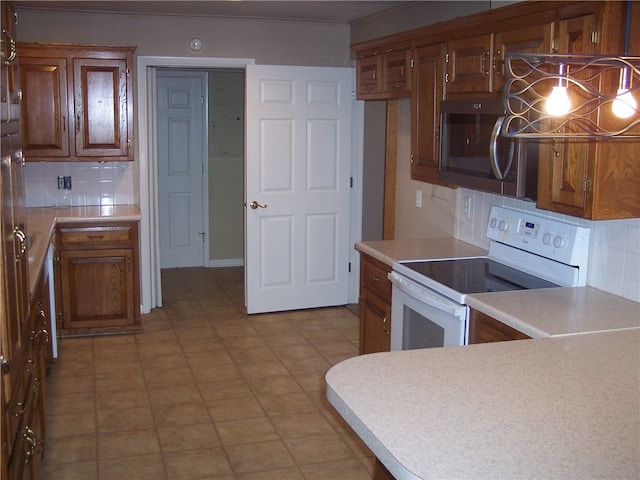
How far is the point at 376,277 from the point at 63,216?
2.37m

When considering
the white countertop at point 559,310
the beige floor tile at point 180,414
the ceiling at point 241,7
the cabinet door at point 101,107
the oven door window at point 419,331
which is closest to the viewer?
the white countertop at point 559,310

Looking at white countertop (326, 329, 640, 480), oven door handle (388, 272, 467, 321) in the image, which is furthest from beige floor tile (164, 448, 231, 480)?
white countertop (326, 329, 640, 480)

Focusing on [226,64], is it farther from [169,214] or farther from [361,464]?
[361,464]

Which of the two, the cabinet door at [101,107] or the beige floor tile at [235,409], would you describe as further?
the cabinet door at [101,107]

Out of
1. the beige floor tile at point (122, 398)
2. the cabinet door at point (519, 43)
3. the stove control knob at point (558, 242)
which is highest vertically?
the cabinet door at point (519, 43)

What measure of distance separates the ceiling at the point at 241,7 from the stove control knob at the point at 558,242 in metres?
2.20

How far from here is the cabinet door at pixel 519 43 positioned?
2867 mm

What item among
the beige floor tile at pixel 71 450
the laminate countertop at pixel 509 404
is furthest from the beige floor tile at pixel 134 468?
the laminate countertop at pixel 509 404

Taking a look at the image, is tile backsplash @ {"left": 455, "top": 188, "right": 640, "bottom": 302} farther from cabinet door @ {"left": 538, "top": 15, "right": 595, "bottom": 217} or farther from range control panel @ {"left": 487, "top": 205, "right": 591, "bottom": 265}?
cabinet door @ {"left": 538, "top": 15, "right": 595, "bottom": 217}

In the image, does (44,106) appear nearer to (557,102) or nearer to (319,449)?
(319,449)

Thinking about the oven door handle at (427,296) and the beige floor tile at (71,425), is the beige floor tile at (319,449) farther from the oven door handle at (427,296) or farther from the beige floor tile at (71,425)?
the beige floor tile at (71,425)

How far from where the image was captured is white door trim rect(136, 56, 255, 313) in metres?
5.55

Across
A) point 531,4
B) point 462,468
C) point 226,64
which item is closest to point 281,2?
point 226,64

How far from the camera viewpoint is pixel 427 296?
10.7ft
